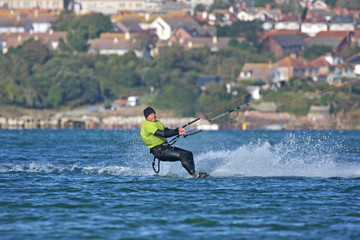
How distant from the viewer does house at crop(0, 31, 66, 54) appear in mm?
128625

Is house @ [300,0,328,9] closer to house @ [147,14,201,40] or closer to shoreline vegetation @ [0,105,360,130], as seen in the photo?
house @ [147,14,201,40]

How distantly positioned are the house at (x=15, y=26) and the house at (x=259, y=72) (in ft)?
229

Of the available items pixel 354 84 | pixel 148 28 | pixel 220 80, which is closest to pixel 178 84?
pixel 220 80

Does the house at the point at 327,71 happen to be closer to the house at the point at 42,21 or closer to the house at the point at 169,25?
the house at the point at 169,25

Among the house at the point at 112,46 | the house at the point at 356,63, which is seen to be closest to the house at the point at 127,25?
the house at the point at 112,46

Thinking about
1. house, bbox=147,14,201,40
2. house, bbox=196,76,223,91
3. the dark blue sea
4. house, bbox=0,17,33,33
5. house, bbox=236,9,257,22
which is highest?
house, bbox=236,9,257,22

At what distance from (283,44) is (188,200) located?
114 meters

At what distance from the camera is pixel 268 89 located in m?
91.8

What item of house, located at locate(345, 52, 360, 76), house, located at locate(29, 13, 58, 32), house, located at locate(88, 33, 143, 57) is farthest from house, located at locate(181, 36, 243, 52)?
house, located at locate(29, 13, 58, 32)

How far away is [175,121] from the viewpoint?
78500 mm

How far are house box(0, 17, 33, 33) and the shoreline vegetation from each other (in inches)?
2912

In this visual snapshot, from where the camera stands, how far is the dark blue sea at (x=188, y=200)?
1158 cm

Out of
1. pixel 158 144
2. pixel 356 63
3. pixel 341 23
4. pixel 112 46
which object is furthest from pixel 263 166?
pixel 341 23

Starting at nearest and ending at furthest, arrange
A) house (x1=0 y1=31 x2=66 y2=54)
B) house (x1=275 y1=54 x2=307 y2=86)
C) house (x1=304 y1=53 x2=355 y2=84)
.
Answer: house (x1=304 y1=53 x2=355 y2=84) → house (x1=275 y1=54 x2=307 y2=86) → house (x1=0 y1=31 x2=66 y2=54)
